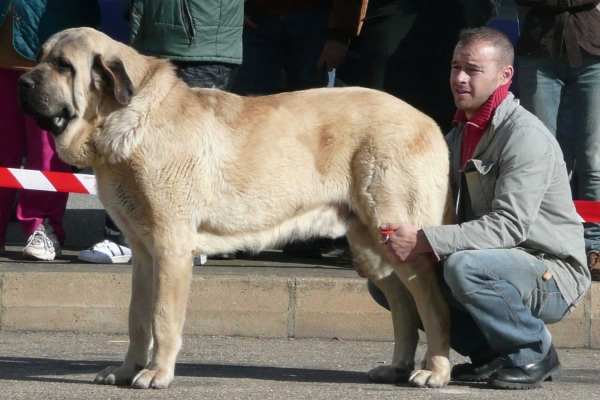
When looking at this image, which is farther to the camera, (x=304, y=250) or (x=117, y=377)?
(x=304, y=250)

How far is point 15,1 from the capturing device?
6406 millimetres

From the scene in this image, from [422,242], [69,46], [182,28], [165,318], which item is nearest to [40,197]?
[182,28]

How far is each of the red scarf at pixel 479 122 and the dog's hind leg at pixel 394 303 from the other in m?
0.59

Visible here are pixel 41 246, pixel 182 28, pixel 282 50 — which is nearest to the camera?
pixel 182 28

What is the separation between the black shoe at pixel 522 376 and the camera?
4738mm

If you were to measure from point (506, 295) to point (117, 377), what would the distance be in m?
1.73

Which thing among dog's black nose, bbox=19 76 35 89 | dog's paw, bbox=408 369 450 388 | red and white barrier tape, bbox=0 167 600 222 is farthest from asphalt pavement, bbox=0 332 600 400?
dog's black nose, bbox=19 76 35 89

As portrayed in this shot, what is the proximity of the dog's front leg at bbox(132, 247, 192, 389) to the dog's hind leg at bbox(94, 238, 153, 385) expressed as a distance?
17 cm

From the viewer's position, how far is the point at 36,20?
21.1 feet

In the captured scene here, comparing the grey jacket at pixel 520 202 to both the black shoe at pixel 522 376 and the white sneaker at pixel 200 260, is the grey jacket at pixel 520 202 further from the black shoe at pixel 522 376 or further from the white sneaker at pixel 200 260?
the white sneaker at pixel 200 260

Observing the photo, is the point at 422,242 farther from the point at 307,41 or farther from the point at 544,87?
the point at 307,41

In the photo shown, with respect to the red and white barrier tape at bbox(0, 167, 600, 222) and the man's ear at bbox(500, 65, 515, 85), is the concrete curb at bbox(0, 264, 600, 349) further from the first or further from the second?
the man's ear at bbox(500, 65, 515, 85)

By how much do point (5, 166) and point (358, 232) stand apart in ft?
9.15

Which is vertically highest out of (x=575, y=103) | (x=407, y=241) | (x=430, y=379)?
(x=575, y=103)
